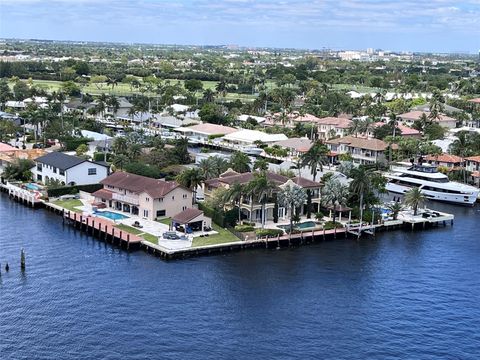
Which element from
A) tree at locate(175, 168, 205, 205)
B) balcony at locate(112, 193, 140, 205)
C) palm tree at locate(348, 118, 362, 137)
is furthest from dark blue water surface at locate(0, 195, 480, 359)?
palm tree at locate(348, 118, 362, 137)

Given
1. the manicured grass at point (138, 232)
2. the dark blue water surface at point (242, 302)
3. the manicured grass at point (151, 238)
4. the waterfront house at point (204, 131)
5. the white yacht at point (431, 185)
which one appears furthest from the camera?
the waterfront house at point (204, 131)

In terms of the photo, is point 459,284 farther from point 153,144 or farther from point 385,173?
point 153,144

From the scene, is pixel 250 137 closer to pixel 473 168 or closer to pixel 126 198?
pixel 473 168

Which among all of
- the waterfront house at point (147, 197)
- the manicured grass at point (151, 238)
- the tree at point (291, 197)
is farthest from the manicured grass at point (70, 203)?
the tree at point (291, 197)

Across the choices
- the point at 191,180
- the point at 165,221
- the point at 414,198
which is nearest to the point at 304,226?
the point at 191,180

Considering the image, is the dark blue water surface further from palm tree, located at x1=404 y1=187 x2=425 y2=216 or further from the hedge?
the hedge

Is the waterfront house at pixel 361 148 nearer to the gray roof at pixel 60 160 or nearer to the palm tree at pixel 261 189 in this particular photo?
the palm tree at pixel 261 189

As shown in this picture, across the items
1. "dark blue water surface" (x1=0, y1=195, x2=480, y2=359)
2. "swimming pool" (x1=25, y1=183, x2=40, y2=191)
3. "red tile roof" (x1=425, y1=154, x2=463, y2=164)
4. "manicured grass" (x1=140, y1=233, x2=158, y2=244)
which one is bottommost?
"dark blue water surface" (x1=0, y1=195, x2=480, y2=359)

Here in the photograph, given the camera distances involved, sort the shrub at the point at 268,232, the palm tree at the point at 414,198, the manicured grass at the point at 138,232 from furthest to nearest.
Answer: the palm tree at the point at 414,198 < the shrub at the point at 268,232 < the manicured grass at the point at 138,232
